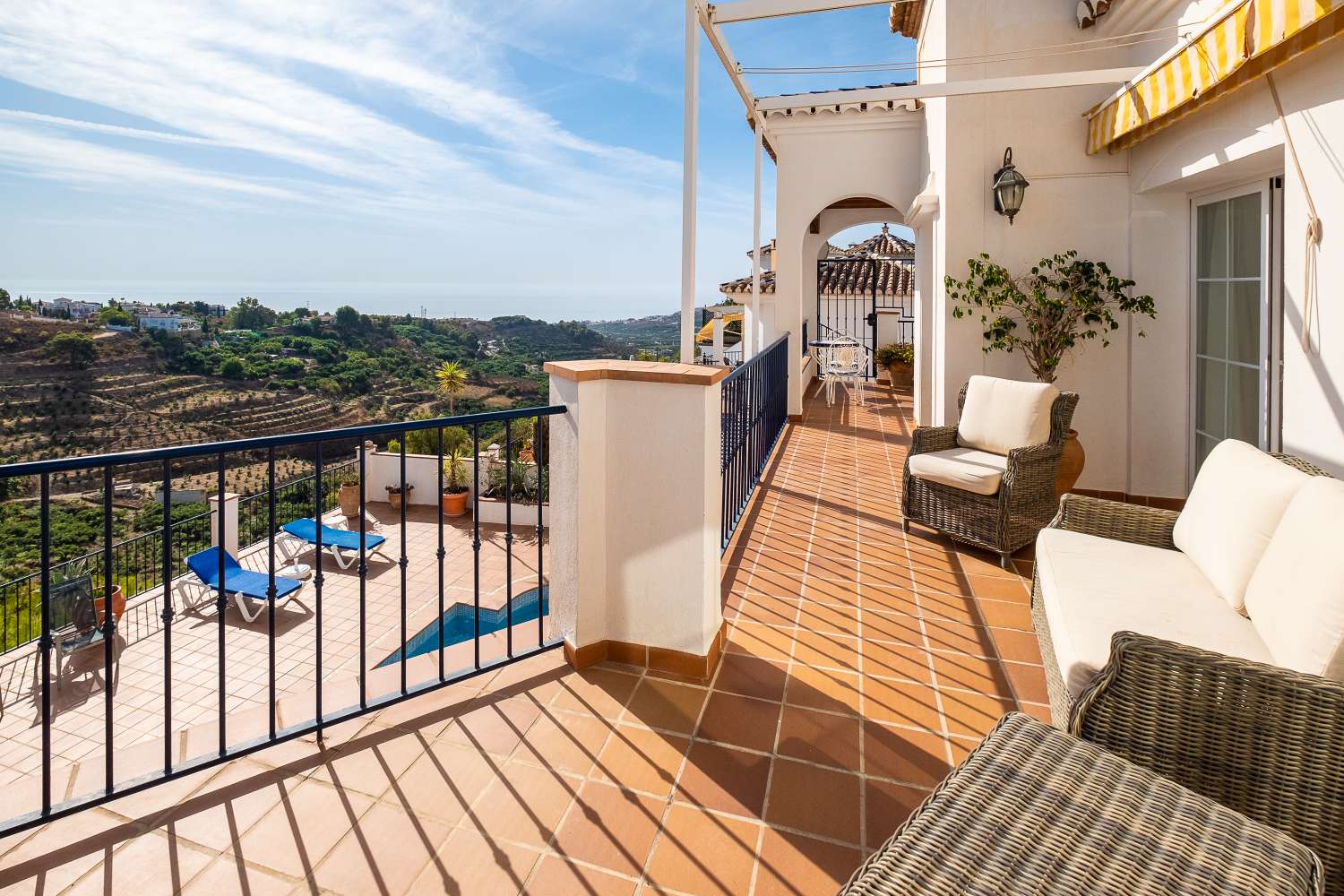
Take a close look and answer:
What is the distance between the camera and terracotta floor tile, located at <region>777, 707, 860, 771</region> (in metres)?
2.10

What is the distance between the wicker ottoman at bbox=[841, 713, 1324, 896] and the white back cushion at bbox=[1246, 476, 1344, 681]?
534 millimetres

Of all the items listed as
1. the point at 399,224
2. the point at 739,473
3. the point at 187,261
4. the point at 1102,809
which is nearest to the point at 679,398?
the point at 1102,809

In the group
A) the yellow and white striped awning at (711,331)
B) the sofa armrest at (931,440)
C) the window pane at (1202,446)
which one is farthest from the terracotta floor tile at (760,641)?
the yellow and white striped awning at (711,331)

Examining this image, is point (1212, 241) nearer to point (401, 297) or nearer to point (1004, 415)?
point (1004, 415)

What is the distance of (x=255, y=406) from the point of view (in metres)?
19.3

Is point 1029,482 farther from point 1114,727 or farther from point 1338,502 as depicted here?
point 1114,727

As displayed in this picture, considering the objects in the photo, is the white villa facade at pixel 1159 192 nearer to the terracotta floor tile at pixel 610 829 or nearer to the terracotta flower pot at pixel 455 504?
the terracotta floor tile at pixel 610 829

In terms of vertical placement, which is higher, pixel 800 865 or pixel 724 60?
pixel 724 60

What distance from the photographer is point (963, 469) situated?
4.00m

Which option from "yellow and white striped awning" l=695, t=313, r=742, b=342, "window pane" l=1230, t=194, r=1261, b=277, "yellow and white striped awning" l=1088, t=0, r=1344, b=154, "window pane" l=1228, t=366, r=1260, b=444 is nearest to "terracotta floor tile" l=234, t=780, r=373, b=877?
"yellow and white striped awning" l=1088, t=0, r=1344, b=154

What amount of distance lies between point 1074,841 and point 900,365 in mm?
11122

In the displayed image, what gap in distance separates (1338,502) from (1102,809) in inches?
40.5

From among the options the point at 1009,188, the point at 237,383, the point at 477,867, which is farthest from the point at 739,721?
the point at 237,383

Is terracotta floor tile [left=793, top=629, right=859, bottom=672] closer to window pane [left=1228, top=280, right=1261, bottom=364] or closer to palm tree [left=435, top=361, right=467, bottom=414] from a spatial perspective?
window pane [left=1228, top=280, right=1261, bottom=364]
